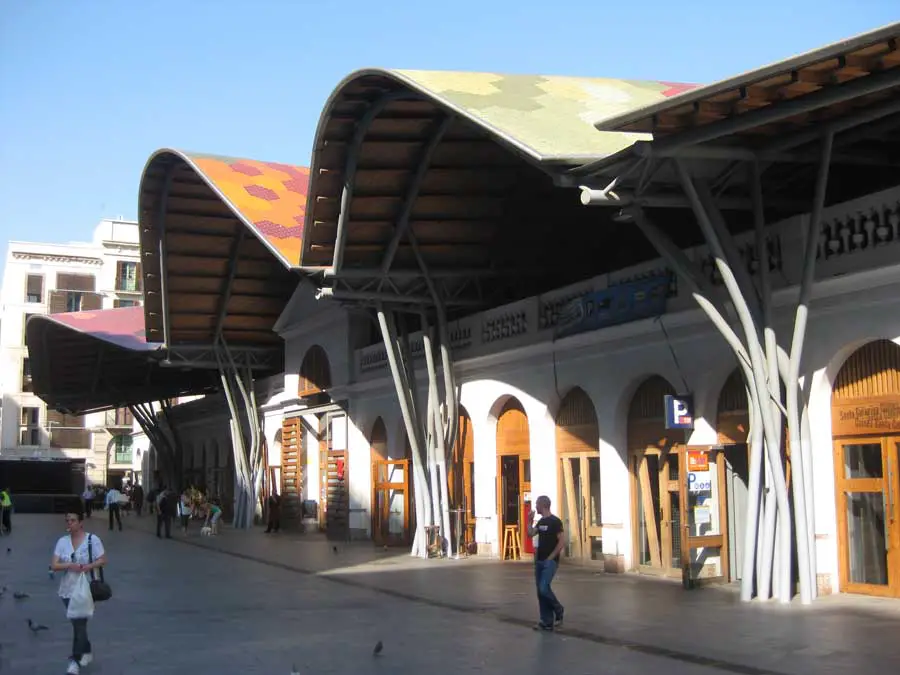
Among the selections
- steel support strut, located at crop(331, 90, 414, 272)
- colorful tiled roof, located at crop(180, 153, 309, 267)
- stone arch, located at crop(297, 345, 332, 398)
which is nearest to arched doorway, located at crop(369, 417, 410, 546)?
stone arch, located at crop(297, 345, 332, 398)

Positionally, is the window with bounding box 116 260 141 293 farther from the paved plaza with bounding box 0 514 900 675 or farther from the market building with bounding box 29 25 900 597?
the paved plaza with bounding box 0 514 900 675

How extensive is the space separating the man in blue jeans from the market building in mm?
4556

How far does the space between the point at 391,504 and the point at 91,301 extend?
63.9 m

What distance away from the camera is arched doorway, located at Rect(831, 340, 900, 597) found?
57.2ft

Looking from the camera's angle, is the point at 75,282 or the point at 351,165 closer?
the point at 351,165

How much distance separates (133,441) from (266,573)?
6968 cm

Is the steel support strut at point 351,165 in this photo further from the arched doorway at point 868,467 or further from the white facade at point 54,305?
the white facade at point 54,305

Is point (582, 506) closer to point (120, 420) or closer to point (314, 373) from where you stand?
point (314, 373)

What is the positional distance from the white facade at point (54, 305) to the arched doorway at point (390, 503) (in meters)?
61.5

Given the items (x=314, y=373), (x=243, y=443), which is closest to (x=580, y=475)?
(x=314, y=373)

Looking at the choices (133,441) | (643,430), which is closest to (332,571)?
(643,430)

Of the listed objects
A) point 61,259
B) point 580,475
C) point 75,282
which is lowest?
point 580,475

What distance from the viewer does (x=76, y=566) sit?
11914 mm

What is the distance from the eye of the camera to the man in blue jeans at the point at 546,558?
48.1ft
